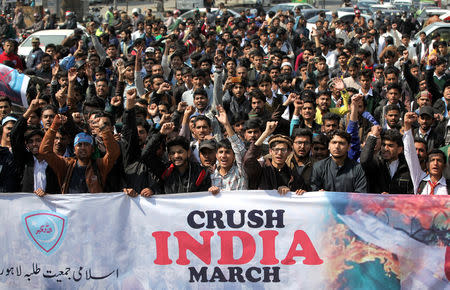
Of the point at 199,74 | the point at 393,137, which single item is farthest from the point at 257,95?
the point at 393,137

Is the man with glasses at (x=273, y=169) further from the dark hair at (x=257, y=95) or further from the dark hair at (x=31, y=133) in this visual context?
the dark hair at (x=257, y=95)

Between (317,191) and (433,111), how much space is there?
2861 millimetres

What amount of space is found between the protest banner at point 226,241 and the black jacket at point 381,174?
57cm

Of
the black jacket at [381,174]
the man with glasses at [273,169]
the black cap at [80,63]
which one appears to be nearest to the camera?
the man with glasses at [273,169]

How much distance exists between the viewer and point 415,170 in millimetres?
6109

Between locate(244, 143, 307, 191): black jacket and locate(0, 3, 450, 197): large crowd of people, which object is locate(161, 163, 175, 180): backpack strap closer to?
locate(0, 3, 450, 197): large crowd of people

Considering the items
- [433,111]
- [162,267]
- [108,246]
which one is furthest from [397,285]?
[433,111]

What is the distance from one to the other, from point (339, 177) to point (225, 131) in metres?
2.37

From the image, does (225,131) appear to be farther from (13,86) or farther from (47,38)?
(47,38)

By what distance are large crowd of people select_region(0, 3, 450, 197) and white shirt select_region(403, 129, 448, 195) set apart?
1cm

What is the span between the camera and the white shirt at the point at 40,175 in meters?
6.03

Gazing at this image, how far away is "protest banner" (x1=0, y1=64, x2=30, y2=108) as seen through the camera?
Answer: 8.50 m

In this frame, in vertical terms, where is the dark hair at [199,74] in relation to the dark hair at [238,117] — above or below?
above

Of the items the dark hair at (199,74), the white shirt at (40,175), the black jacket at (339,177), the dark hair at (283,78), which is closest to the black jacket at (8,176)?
the white shirt at (40,175)
